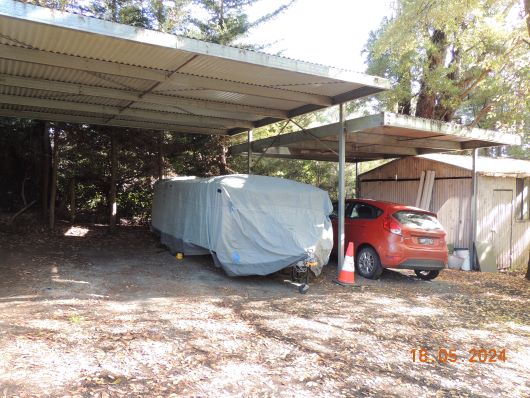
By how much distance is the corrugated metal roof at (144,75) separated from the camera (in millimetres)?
5824

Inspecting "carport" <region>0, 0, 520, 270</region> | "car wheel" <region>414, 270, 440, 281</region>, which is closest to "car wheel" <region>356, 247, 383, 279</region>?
"carport" <region>0, 0, 520, 270</region>

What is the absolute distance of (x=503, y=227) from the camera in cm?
1291

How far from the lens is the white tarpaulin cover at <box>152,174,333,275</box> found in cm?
770

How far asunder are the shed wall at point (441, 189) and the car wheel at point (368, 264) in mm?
4633

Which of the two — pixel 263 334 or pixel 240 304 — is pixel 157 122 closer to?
pixel 240 304

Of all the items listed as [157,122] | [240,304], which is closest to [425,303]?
[240,304]

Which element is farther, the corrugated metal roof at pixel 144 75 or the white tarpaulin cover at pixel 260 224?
the white tarpaulin cover at pixel 260 224

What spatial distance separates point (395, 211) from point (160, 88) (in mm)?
5455

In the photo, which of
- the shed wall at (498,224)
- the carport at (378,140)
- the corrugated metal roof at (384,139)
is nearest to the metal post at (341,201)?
the carport at (378,140)

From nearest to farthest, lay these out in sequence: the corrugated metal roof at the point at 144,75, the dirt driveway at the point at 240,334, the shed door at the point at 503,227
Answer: the dirt driveway at the point at 240,334
the corrugated metal roof at the point at 144,75
the shed door at the point at 503,227

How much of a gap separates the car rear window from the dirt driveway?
4.11 feet

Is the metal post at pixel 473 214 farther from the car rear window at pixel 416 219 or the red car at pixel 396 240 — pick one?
the car rear window at pixel 416 219

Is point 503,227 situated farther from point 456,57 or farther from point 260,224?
point 260,224

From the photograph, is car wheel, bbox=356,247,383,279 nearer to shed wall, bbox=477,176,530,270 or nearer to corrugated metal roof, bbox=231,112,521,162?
corrugated metal roof, bbox=231,112,521,162
